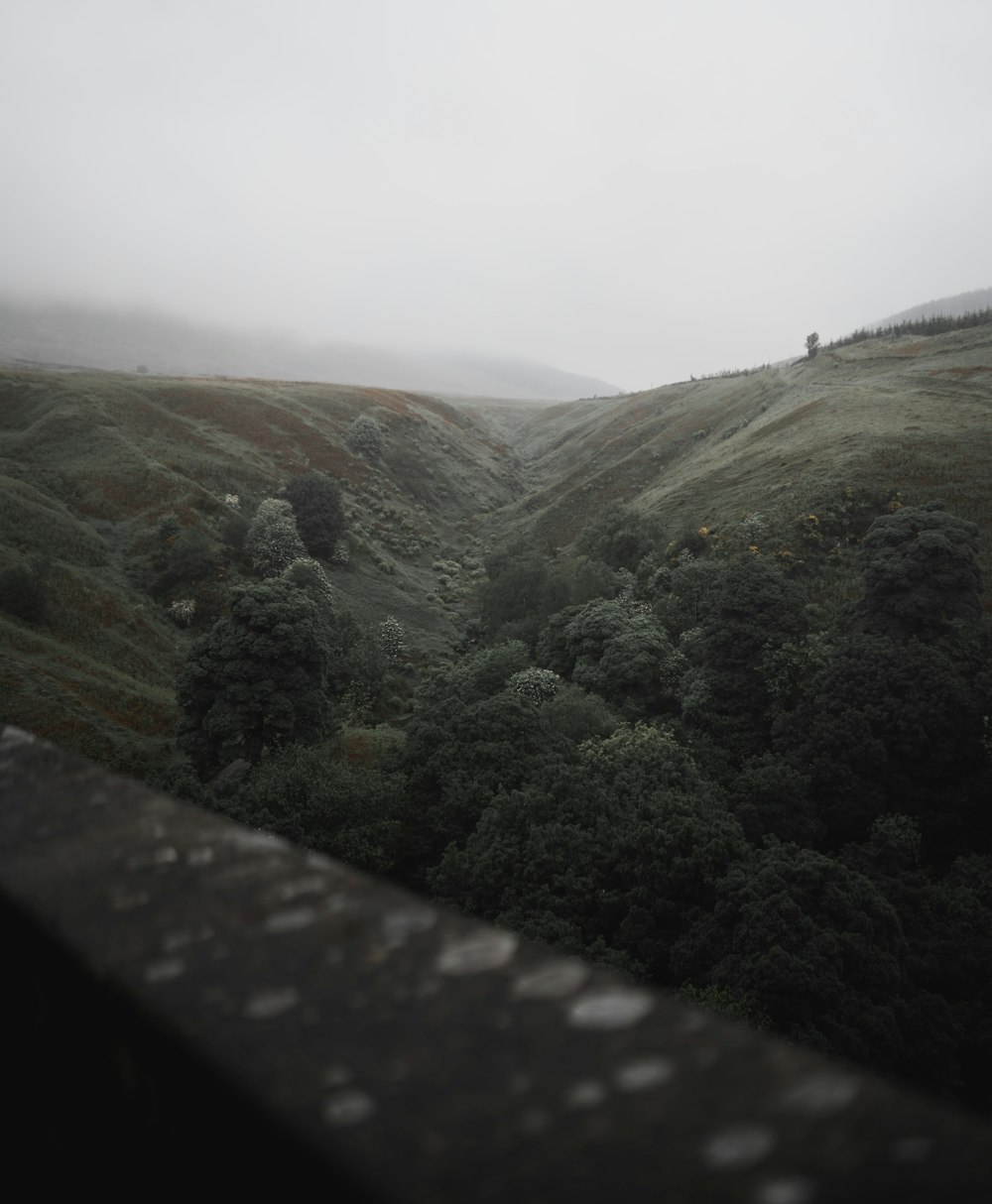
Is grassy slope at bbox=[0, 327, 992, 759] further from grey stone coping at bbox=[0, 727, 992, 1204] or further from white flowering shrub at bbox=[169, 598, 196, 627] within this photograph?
grey stone coping at bbox=[0, 727, 992, 1204]

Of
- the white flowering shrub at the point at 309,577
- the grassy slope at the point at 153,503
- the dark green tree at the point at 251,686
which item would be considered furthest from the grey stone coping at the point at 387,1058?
the white flowering shrub at the point at 309,577

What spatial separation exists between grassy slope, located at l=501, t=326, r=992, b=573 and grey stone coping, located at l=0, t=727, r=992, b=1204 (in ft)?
108

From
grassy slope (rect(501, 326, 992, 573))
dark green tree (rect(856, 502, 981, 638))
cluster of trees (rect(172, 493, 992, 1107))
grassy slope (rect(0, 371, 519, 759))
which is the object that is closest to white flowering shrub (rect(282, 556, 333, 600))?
grassy slope (rect(0, 371, 519, 759))

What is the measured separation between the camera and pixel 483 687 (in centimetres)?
2898

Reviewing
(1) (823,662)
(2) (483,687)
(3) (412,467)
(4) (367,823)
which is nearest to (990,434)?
(1) (823,662)

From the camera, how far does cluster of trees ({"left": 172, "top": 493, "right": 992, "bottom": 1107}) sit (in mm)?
12297

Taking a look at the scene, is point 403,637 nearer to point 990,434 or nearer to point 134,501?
point 134,501

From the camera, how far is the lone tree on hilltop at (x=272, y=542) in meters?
39.2

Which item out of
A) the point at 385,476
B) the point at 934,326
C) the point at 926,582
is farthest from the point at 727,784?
the point at 934,326

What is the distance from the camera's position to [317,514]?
45.0 m

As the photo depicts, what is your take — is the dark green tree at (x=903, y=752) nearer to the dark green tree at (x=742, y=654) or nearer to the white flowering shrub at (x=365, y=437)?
the dark green tree at (x=742, y=654)

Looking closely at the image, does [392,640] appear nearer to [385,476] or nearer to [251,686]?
[251,686]

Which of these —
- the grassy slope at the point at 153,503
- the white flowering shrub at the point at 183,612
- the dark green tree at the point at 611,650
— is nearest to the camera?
the grassy slope at the point at 153,503

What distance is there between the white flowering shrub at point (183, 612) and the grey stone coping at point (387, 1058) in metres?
35.4
